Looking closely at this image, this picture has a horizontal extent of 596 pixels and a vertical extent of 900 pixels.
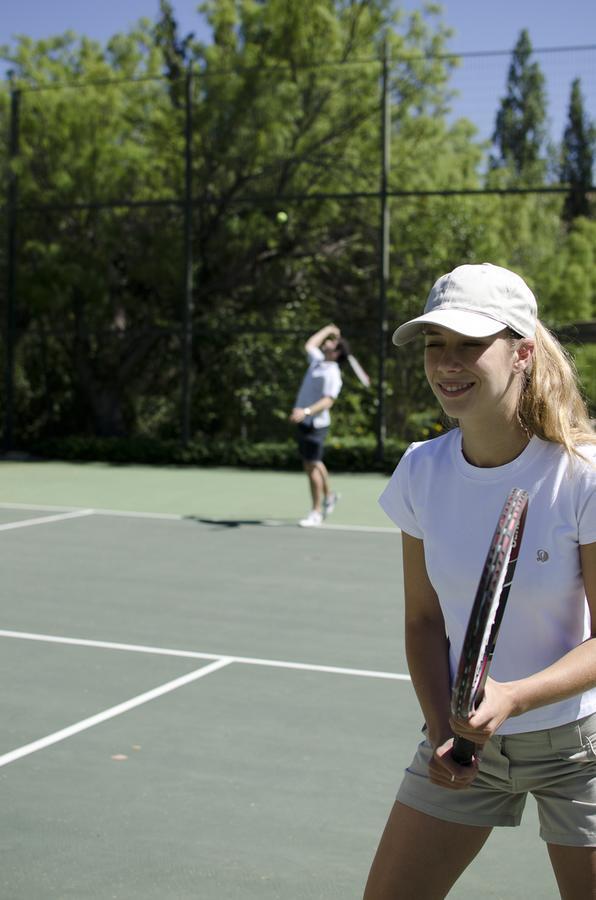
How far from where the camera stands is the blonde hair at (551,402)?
2258 mm

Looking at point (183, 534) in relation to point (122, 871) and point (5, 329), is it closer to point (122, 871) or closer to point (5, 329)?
point (122, 871)

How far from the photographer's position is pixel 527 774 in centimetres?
225

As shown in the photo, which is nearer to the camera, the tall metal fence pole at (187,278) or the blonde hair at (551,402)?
the blonde hair at (551,402)

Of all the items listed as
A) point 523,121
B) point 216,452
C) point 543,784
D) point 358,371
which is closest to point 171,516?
point 358,371

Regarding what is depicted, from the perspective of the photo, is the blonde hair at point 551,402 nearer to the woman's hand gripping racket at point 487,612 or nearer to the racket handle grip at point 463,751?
the woman's hand gripping racket at point 487,612

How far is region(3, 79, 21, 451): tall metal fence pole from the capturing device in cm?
1962

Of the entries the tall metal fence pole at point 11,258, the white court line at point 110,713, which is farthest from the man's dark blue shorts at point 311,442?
the tall metal fence pole at point 11,258

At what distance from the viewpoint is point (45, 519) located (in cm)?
1171

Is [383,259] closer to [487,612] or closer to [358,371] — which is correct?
[358,371]

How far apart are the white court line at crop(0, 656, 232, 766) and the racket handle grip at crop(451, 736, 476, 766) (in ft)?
9.58

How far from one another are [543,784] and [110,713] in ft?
10.7

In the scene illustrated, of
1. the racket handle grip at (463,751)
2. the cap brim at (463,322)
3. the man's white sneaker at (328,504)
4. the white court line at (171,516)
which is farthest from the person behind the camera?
the man's white sneaker at (328,504)

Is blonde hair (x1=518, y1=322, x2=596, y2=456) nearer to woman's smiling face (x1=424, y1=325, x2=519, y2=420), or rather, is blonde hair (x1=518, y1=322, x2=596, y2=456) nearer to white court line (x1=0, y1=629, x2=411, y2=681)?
woman's smiling face (x1=424, y1=325, x2=519, y2=420)

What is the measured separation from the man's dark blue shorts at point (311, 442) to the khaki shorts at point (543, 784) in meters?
9.02
